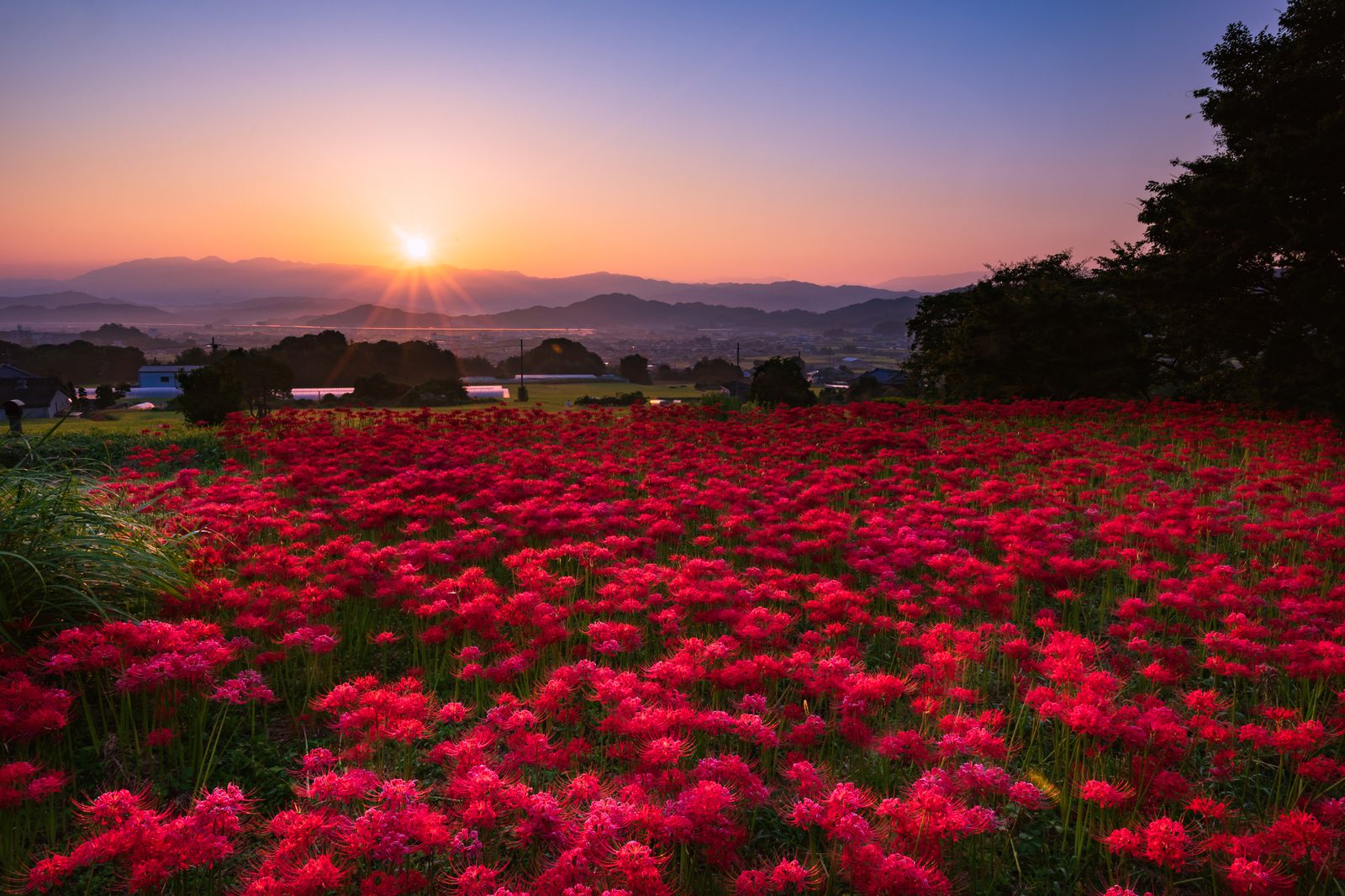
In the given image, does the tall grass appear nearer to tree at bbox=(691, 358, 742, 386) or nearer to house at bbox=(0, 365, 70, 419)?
house at bbox=(0, 365, 70, 419)

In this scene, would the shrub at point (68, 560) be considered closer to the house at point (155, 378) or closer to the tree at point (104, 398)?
the tree at point (104, 398)

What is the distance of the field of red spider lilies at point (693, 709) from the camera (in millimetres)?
2824

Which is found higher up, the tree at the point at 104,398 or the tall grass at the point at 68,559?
the tall grass at the point at 68,559

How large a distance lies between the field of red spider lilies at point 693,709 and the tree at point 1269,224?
1176 cm

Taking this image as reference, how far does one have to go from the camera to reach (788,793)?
410cm

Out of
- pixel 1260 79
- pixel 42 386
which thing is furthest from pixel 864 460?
pixel 42 386

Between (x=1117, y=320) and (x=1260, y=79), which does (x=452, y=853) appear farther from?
(x=1117, y=320)

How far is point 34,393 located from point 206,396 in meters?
26.2

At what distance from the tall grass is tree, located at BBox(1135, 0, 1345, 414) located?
21271mm

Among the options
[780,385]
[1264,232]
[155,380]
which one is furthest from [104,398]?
[1264,232]

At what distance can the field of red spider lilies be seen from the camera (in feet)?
9.27

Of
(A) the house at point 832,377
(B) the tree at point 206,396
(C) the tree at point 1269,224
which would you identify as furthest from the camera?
(A) the house at point 832,377

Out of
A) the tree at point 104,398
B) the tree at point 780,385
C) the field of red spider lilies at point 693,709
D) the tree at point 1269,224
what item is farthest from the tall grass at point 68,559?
the tree at point 104,398

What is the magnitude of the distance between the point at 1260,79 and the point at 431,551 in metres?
23.8
